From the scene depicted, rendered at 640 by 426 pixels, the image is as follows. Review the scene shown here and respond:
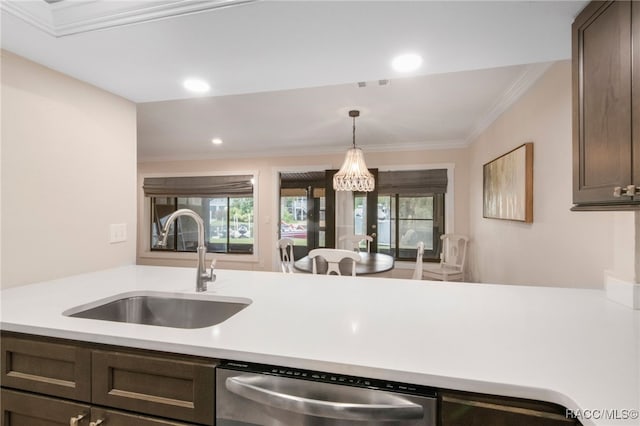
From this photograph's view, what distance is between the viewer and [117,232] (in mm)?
1929

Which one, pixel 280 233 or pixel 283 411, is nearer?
pixel 283 411

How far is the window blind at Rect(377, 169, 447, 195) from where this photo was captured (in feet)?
15.1

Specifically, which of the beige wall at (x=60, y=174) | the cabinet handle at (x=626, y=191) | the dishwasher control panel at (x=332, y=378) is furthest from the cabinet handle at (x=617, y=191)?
the beige wall at (x=60, y=174)

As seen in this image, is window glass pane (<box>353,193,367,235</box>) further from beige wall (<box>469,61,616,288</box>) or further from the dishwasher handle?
the dishwasher handle

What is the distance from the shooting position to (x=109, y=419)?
915 millimetres

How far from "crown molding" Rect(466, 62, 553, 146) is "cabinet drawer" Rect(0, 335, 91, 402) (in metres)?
2.83

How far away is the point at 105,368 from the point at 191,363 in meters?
0.31

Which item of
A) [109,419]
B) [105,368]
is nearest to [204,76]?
[105,368]

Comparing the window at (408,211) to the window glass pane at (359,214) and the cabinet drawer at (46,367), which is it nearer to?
the window glass pane at (359,214)

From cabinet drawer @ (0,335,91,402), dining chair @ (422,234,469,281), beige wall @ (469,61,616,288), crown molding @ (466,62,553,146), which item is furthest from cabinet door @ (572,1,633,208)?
dining chair @ (422,234,469,281)

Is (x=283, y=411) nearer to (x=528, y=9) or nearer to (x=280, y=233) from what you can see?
(x=528, y=9)

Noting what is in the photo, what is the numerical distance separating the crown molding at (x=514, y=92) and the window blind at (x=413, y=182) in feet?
3.49

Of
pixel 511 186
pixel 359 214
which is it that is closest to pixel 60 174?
pixel 511 186

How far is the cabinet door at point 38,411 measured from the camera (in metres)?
0.94
